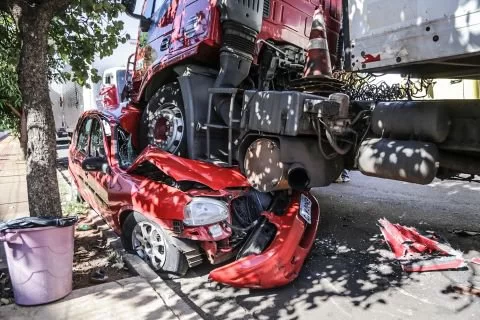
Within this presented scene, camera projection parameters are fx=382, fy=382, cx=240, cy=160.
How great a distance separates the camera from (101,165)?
185 inches

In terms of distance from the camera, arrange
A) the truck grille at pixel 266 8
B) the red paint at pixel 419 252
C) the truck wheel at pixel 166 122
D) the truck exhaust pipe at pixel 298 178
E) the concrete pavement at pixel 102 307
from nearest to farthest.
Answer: the concrete pavement at pixel 102 307 → the red paint at pixel 419 252 → the truck exhaust pipe at pixel 298 178 → the truck wheel at pixel 166 122 → the truck grille at pixel 266 8

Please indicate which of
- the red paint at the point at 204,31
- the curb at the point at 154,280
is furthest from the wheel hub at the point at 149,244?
the red paint at the point at 204,31

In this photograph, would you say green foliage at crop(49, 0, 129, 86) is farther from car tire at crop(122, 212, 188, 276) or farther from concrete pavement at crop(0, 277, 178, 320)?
concrete pavement at crop(0, 277, 178, 320)

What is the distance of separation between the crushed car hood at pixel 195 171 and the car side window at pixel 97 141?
107 centimetres

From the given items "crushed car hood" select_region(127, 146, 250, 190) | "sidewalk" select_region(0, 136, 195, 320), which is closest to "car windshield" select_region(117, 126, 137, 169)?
"crushed car hood" select_region(127, 146, 250, 190)

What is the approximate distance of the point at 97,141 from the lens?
5.57 metres

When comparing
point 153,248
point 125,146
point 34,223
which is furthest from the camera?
point 125,146

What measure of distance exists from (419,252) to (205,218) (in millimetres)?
2459

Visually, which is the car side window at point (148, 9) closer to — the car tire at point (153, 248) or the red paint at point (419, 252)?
the car tire at point (153, 248)

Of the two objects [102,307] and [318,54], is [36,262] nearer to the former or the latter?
[102,307]

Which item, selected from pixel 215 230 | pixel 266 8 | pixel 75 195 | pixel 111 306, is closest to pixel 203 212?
pixel 215 230

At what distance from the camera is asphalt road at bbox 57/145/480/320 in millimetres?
3291

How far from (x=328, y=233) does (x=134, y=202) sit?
273 centimetres

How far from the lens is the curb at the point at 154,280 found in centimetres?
304
